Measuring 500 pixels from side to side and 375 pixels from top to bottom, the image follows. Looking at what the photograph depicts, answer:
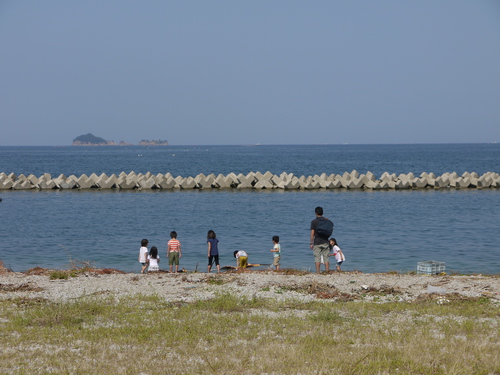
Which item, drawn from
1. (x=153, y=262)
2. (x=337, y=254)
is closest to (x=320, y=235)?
(x=337, y=254)

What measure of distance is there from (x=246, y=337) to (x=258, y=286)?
4203 mm

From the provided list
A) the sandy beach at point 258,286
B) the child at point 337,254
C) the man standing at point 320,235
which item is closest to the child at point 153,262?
the sandy beach at point 258,286

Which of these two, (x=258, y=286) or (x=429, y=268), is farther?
(x=429, y=268)

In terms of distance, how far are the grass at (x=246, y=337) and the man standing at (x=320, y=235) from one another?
3.76 metres

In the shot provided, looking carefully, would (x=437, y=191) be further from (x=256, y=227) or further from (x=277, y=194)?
(x=256, y=227)

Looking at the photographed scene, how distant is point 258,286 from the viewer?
44.3ft

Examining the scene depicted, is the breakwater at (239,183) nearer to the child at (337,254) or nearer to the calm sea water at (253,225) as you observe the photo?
the calm sea water at (253,225)

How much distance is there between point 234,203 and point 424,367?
29776mm

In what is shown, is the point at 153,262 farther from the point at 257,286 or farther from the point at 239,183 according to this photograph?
the point at 239,183

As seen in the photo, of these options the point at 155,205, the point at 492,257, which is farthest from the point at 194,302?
the point at 155,205

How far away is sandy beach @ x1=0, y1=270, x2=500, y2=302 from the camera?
489 inches

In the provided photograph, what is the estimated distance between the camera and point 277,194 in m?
42.9

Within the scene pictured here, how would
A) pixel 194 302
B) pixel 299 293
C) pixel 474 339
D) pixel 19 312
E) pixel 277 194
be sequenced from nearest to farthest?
pixel 474 339 < pixel 19 312 < pixel 194 302 < pixel 299 293 < pixel 277 194

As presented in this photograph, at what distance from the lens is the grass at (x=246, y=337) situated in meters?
7.99
